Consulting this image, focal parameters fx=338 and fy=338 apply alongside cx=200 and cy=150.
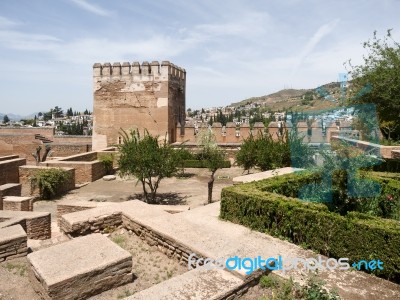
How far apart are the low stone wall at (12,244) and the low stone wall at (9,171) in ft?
30.9

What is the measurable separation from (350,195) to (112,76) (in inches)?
733

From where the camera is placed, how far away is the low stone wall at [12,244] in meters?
5.57

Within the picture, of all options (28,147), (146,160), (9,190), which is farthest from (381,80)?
(28,147)

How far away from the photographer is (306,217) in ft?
17.9

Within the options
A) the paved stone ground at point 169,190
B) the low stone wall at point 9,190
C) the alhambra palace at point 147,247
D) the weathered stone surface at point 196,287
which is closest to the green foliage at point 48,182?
the alhambra palace at point 147,247

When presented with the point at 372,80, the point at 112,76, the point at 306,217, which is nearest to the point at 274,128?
the point at 372,80

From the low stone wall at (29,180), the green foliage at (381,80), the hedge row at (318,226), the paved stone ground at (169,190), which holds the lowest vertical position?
the paved stone ground at (169,190)

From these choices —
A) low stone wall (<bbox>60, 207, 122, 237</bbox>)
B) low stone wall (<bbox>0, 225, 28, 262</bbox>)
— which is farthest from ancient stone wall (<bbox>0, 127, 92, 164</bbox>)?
low stone wall (<bbox>0, 225, 28, 262</bbox>)

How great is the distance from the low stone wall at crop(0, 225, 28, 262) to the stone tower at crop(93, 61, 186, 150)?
51.5ft

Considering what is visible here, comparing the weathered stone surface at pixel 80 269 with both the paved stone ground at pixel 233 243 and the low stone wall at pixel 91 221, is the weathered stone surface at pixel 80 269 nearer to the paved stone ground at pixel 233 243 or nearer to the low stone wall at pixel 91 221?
the paved stone ground at pixel 233 243

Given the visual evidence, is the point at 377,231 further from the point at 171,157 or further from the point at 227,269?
the point at 171,157

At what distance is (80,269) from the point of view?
4367mm

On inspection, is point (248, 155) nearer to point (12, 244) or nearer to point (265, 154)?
point (265, 154)

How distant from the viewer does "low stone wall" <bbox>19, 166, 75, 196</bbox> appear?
13.6 meters
